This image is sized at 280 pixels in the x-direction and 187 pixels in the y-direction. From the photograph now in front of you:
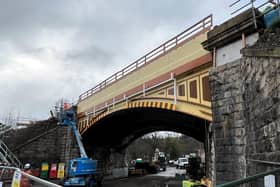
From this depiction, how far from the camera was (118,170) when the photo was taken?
30.8 meters

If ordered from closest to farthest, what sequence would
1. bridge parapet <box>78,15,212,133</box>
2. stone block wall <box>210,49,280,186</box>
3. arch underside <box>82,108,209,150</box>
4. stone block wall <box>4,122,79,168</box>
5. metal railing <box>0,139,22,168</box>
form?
Result: stone block wall <box>210,49,280,186</box> → bridge parapet <box>78,15,212,133</box> → metal railing <box>0,139,22,168</box> → arch underside <box>82,108,209,150</box> → stone block wall <box>4,122,79,168</box>

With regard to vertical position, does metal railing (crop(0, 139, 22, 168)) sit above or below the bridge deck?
below

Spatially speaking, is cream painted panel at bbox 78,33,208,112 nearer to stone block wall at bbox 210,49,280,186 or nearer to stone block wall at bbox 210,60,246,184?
stone block wall at bbox 210,60,246,184

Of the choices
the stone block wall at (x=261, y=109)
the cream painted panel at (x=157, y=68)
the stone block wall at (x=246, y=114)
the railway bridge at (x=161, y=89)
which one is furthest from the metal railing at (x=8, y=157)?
the stone block wall at (x=261, y=109)

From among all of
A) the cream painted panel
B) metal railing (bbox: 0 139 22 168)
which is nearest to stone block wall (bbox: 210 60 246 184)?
the cream painted panel

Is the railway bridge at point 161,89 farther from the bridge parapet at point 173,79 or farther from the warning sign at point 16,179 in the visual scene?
the warning sign at point 16,179

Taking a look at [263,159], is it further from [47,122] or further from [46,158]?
[47,122]

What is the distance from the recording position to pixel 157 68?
15000 mm

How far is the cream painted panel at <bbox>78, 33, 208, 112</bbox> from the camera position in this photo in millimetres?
12218

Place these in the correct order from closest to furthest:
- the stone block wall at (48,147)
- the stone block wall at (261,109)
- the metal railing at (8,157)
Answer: the stone block wall at (261,109)
the metal railing at (8,157)
the stone block wall at (48,147)

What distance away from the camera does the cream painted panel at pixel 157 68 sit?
1222 centimetres

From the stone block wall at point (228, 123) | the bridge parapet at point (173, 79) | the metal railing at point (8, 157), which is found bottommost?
the metal railing at point (8, 157)

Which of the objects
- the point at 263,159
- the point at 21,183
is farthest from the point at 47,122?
the point at 263,159

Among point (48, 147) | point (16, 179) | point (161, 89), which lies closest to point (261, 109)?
point (16, 179)
